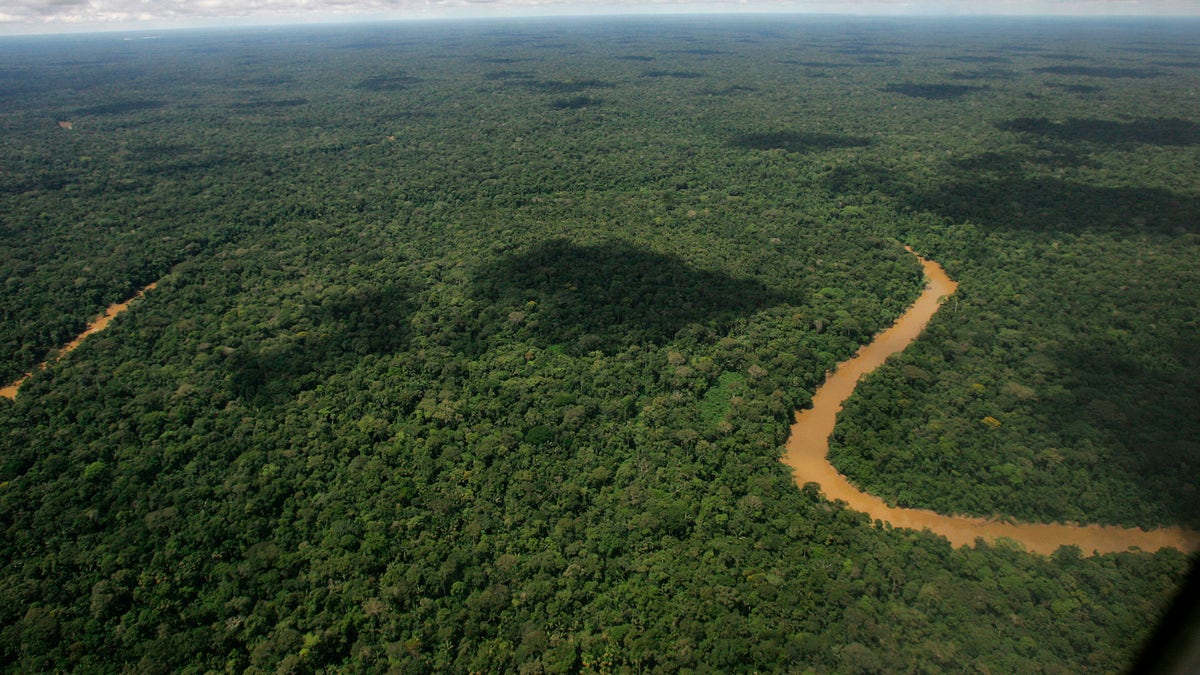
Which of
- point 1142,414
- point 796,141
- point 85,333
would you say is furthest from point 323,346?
point 796,141

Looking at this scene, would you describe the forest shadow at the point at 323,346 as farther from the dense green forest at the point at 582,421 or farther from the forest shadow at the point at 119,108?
the forest shadow at the point at 119,108

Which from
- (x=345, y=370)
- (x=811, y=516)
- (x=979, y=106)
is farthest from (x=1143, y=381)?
(x=979, y=106)

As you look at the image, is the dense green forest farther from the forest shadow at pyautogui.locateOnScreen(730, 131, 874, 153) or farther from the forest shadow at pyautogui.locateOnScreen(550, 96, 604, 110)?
the forest shadow at pyautogui.locateOnScreen(550, 96, 604, 110)

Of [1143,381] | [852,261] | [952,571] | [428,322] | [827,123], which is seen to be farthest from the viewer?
[827,123]

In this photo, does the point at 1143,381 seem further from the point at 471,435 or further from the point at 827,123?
the point at 827,123

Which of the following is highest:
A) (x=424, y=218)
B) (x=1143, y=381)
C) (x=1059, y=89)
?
(x=1059, y=89)

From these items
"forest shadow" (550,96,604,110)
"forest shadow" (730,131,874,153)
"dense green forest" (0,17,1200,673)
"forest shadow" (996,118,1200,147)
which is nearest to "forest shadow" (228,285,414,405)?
"dense green forest" (0,17,1200,673)
